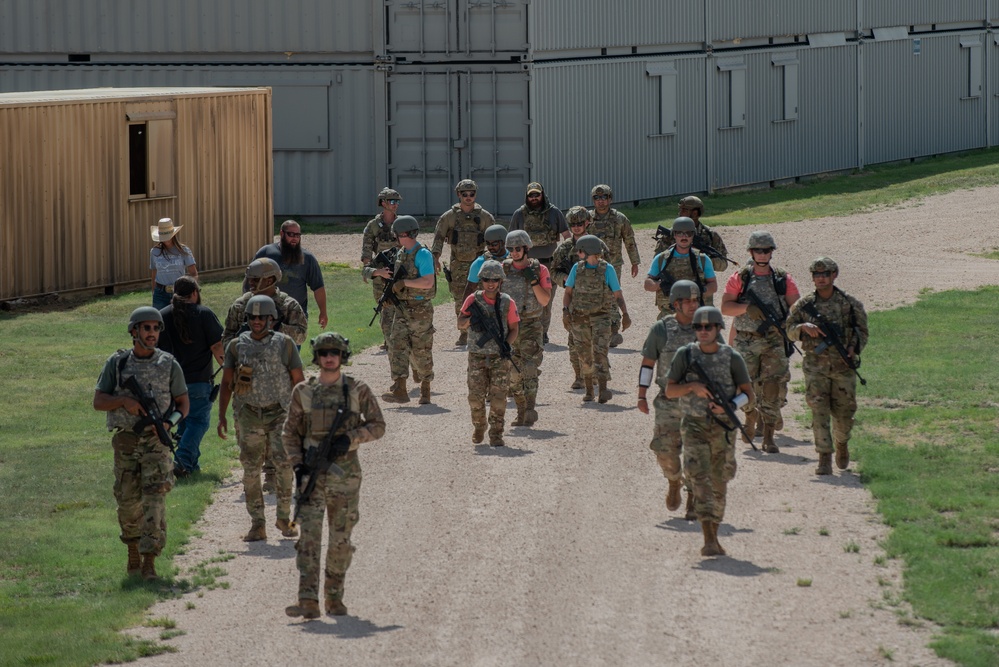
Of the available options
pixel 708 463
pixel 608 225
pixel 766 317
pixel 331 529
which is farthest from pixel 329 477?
pixel 608 225

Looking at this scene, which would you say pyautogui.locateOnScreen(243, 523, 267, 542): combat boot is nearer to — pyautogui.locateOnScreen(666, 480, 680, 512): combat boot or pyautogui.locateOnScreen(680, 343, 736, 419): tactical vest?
pyautogui.locateOnScreen(666, 480, 680, 512): combat boot

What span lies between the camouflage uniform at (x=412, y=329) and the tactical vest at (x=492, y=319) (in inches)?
79.1

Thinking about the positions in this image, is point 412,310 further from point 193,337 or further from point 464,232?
point 193,337

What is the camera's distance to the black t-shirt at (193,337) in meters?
14.4

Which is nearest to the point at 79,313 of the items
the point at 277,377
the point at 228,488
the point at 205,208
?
the point at 205,208

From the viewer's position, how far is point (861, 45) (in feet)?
142

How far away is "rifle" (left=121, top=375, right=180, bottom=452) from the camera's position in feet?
38.9

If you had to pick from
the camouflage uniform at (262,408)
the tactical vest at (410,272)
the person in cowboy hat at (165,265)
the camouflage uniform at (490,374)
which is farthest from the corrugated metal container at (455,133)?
the camouflage uniform at (262,408)

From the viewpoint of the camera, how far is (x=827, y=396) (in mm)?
14766

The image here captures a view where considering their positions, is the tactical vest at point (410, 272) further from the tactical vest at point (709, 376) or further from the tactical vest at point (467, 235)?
the tactical vest at point (709, 376)

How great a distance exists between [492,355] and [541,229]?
501 cm

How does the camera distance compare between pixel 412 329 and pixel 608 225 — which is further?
pixel 608 225

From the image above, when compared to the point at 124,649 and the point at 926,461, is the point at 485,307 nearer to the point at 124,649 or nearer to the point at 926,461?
the point at 926,461

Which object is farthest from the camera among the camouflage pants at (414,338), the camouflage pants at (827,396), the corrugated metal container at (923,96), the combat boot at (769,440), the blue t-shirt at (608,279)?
the corrugated metal container at (923,96)
